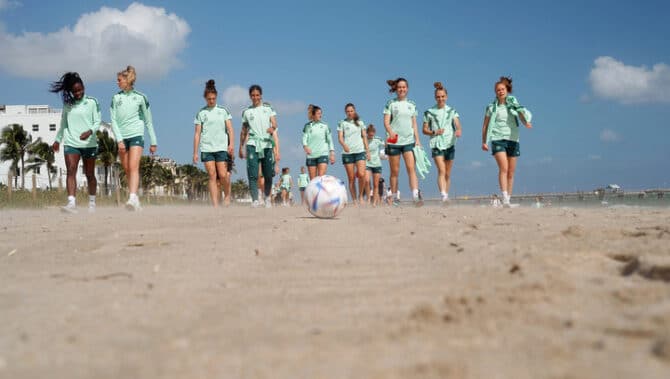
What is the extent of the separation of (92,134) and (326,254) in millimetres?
7230

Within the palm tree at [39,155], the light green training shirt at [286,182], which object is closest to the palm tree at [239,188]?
the palm tree at [39,155]

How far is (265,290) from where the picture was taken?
98.9 inches

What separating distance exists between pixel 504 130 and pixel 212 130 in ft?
17.1

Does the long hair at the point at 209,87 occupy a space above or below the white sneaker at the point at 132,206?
above

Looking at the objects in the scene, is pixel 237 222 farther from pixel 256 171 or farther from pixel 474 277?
pixel 256 171

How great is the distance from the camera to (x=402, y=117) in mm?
11266

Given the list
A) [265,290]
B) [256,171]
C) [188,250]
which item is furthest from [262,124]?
[265,290]

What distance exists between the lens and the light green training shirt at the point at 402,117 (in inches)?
440

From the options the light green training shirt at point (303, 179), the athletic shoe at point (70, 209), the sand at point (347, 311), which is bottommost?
the sand at point (347, 311)

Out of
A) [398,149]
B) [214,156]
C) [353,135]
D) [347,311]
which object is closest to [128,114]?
[214,156]

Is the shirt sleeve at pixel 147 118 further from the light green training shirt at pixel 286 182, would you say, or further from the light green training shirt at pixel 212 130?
the light green training shirt at pixel 286 182

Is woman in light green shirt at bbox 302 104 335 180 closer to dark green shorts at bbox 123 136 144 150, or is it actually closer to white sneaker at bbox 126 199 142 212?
dark green shorts at bbox 123 136 144 150

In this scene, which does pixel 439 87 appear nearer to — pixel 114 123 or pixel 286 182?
pixel 114 123

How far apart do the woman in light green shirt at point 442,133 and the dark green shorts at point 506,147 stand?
3.51 feet
